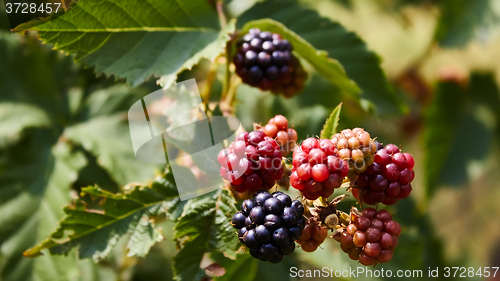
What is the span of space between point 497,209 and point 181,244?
533cm

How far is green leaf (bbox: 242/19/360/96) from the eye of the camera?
1699 mm

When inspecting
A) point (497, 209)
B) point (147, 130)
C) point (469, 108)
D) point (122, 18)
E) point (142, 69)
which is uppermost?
point (122, 18)

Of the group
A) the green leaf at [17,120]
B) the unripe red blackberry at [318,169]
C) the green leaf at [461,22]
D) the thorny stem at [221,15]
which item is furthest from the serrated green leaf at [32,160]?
the green leaf at [461,22]

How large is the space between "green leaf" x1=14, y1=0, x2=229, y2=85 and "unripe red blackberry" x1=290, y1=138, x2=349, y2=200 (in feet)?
2.25

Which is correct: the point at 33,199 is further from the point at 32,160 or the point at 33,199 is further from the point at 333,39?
the point at 333,39

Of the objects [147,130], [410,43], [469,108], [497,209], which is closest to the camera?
[147,130]

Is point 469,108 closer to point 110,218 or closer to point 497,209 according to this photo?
point 497,209

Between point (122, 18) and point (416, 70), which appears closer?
point (122, 18)

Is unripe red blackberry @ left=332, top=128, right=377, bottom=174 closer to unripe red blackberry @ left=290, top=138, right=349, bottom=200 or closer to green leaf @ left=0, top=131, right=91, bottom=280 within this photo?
unripe red blackberry @ left=290, top=138, right=349, bottom=200

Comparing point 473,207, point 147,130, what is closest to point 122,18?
→ point 147,130

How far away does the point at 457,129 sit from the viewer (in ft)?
10.7

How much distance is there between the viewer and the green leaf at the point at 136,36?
151cm

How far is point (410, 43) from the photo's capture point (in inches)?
188

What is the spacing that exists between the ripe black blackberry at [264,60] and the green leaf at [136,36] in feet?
0.38
